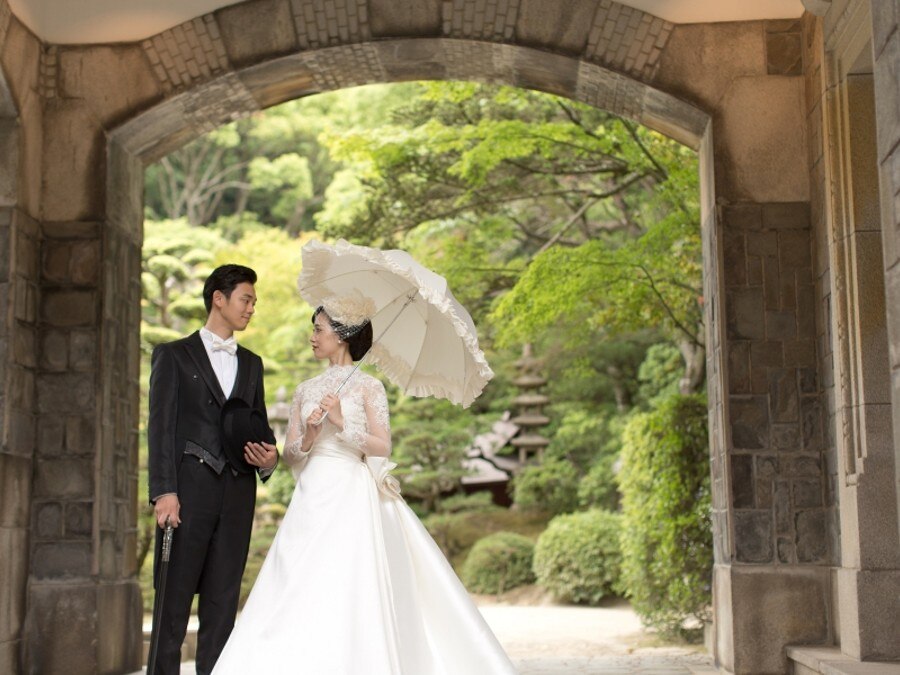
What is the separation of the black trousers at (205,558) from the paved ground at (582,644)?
2410mm

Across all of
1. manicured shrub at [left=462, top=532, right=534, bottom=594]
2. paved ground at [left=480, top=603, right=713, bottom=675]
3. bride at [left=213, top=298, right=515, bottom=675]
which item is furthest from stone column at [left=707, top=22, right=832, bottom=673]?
manicured shrub at [left=462, top=532, right=534, bottom=594]

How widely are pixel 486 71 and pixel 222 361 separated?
3085 mm

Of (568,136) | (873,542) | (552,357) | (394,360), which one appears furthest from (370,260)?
(552,357)

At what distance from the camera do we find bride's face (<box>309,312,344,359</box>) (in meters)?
4.42

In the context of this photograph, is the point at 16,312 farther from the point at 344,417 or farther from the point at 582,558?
the point at 582,558

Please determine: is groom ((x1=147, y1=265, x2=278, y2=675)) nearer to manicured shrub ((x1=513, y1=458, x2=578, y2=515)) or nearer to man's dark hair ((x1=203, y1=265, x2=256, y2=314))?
man's dark hair ((x1=203, y1=265, x2=256, y2=314))

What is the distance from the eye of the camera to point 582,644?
973 centimetres

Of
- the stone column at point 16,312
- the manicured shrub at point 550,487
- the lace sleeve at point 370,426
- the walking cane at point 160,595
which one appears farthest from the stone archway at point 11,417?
the manicured shrub at point 550,487

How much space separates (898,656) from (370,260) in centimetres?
279

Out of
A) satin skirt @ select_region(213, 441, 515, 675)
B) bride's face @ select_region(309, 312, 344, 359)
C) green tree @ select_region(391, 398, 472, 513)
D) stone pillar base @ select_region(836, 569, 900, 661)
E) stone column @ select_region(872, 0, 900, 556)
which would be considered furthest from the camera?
green tree @ select_region(391, 398, 472, 513)

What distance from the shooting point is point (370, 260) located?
4.33 metres

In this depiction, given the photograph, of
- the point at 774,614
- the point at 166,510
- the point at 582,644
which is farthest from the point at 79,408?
the point at 582,644

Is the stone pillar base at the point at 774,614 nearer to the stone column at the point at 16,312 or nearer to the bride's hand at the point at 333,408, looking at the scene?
the bride's hand at the point at 333,408

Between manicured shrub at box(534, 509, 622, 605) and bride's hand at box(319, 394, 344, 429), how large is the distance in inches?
367
